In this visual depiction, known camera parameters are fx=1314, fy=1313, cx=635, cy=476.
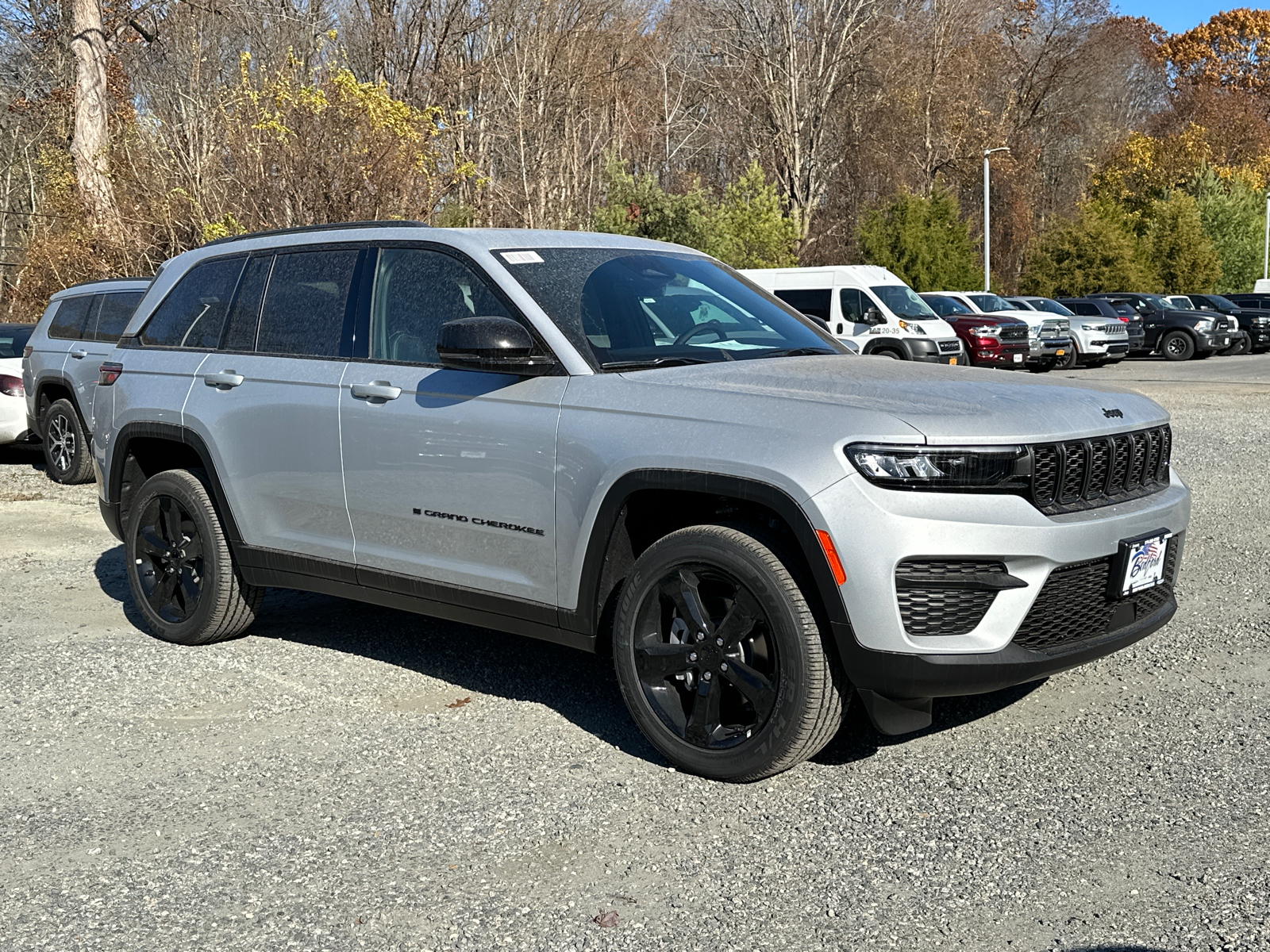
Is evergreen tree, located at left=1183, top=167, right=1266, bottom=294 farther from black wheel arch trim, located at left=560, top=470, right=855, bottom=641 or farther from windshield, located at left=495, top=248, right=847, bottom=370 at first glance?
black wheel arch trim, located at left=560, top=470, right=855, bottom=641

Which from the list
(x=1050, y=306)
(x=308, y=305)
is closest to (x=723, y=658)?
(x=308, y=305)

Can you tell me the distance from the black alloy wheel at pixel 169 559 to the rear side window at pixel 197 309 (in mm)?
760

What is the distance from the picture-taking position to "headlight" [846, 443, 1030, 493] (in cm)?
381

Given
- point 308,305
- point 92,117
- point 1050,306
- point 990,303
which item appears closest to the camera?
point 308,305

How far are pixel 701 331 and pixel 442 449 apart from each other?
1.08 metres

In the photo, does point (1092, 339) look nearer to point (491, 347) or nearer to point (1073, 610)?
point (1073, 610)

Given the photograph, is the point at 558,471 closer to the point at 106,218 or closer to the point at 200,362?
the point at 200,362

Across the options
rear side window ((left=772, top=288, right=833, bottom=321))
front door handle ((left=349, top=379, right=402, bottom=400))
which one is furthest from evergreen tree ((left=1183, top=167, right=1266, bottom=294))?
front door handle ((left=349, top=379, right=402, bottom=400))

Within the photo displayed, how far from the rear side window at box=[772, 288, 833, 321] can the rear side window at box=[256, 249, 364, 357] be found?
1921 cm

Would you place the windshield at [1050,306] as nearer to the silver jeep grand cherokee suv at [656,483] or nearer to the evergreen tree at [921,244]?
the evergreen tree at [921,244]

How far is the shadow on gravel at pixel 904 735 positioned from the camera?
452 cm

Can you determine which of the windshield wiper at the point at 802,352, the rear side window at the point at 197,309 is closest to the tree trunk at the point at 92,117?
the rear side window at the point at 197,309

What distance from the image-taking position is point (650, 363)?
15.3 feet

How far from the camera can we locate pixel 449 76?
126 ft
